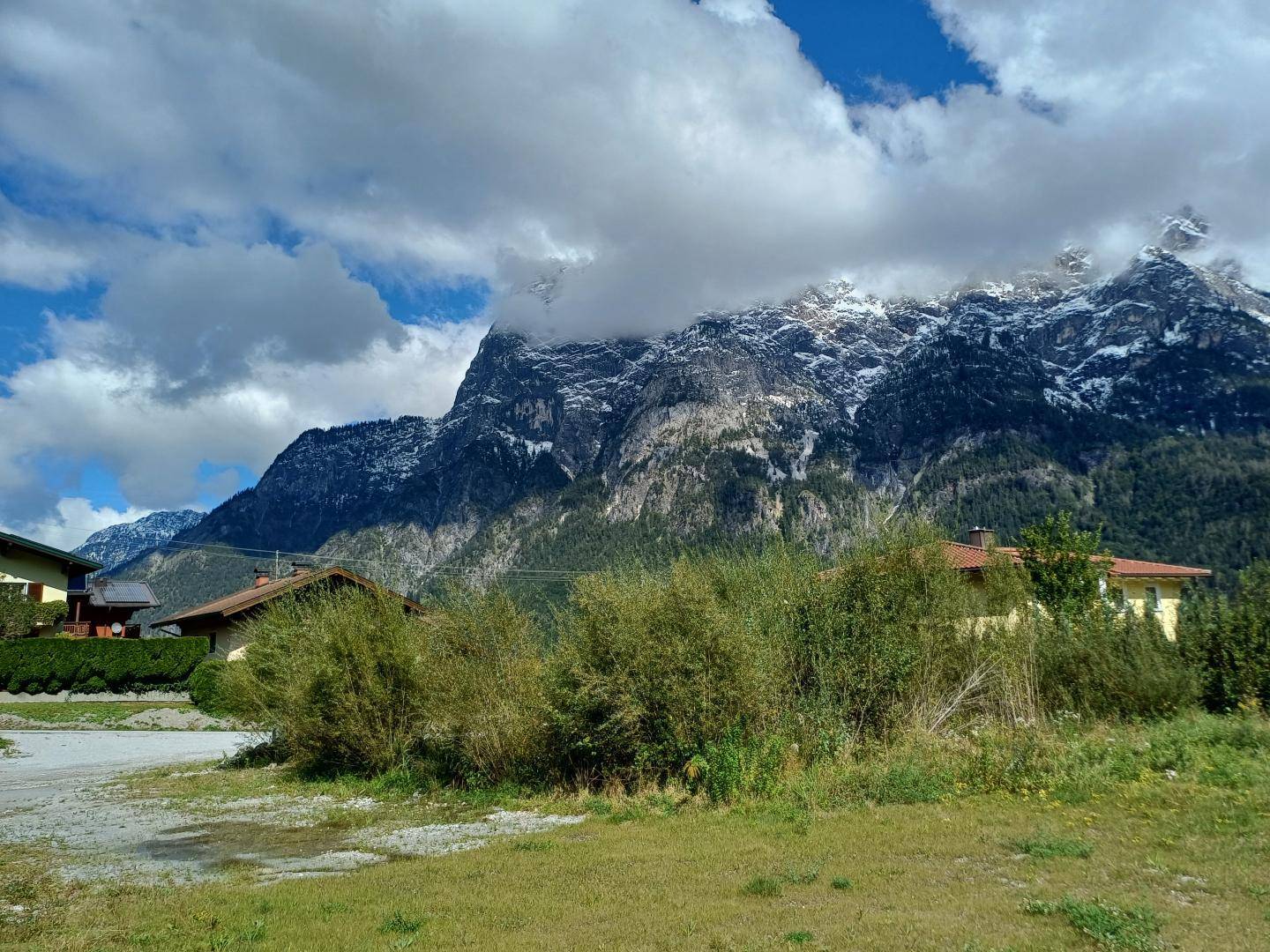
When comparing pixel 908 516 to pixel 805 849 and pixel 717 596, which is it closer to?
pixel 717 596

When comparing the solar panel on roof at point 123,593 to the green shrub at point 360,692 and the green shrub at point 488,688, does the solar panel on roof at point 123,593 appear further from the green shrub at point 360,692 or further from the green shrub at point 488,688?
the green shrub at point 488,688

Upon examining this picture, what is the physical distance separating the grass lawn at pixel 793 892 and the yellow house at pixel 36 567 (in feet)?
157

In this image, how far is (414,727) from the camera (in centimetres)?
1784

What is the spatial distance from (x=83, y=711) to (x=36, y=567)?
1996 cm

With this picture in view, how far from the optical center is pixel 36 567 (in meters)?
51.2

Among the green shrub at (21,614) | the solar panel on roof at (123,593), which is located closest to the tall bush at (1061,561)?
the green shrub at (21,614)

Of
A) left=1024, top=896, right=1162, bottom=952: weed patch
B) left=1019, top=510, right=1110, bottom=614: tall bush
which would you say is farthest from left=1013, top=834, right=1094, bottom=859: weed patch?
left=1019, top=510, right=1110, bottom=614: tall bush

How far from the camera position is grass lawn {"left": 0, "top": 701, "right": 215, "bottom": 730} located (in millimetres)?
33844

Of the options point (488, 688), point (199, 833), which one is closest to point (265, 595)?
point (488, 688)

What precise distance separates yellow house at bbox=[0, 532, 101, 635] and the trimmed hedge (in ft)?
37.6

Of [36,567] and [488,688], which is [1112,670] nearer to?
[488,688]

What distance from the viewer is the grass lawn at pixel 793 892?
6957 mm

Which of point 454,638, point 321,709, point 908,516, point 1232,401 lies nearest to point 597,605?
point 454,638

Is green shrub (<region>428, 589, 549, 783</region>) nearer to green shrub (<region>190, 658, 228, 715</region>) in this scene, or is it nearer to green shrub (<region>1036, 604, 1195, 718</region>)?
green shrub (<region>1036, 604, 1195, 718</region>)
